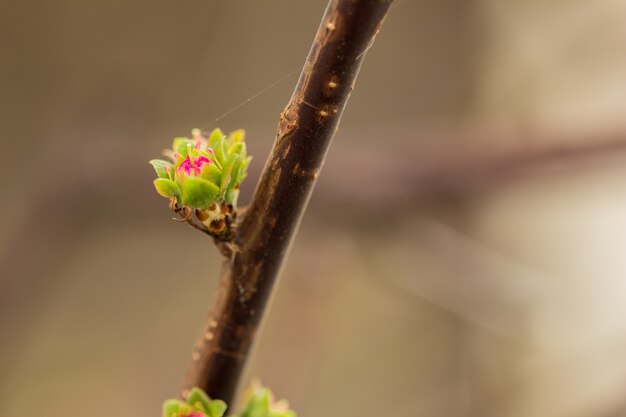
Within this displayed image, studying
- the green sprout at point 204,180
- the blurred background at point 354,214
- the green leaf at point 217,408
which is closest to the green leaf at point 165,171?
the green sprout at point 204,180

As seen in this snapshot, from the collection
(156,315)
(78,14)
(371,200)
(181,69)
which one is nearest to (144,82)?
(181,69)

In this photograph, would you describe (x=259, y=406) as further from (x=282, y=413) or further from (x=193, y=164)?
(x=193, y=164)

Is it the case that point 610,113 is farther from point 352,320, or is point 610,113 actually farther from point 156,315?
point 156,315

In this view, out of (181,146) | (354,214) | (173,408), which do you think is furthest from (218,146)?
(354,214)

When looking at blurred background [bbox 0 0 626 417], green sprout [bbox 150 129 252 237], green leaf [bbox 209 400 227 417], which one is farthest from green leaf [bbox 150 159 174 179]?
blurred background [bbox 0 0 626 417]

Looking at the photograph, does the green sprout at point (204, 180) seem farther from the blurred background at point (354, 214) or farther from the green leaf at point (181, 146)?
the blurred background at point (354, 214)
